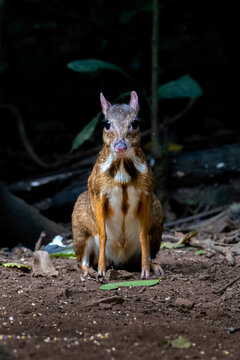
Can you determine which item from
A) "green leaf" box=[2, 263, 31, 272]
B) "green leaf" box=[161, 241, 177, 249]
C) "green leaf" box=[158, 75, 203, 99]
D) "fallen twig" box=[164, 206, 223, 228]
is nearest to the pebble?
"green leaf" box=[2, 263, 31, 272]

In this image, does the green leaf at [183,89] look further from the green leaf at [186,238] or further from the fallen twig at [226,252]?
the fallen twig at [226,252]

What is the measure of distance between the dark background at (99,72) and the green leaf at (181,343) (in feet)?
21.0

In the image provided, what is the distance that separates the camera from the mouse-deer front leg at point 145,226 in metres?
4.71

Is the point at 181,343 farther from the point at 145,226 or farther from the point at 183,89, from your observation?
the point at 183,89

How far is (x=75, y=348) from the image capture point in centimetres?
268

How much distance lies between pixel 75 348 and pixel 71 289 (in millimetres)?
1434

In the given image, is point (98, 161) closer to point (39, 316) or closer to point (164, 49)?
point (39, 316)

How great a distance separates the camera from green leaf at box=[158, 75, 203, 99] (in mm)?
6723

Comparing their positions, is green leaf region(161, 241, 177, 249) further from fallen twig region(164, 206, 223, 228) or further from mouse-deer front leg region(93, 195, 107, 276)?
mouse-deer front leg region(93, 195, 107, 276)

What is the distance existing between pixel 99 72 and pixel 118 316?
6720mm

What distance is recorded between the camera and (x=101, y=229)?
4.77 meters

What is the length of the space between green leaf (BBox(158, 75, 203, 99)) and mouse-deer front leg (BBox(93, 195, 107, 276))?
8.37 feet

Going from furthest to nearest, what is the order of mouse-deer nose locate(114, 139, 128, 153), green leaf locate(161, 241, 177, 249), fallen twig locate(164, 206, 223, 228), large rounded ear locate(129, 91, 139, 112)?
1. fallen twig locate(164, 206, 223, 228)
2. green leaf locate(161, 241, 177, 249)
3. large rounded ear locate(129, 91, 139, 112)
4. mouse-deer nose locate(114, 139, 128, 153)

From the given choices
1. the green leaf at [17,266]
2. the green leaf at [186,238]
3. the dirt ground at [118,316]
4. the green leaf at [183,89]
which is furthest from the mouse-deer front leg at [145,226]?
the green leaf at [183,89]
